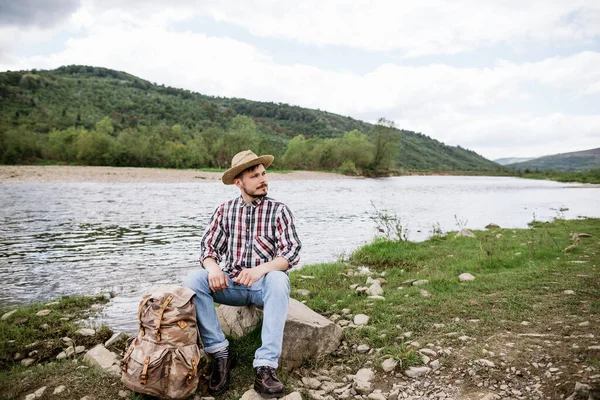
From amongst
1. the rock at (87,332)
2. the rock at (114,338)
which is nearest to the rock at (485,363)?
the rock at (114,338)

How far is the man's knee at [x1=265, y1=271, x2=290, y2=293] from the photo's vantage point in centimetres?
409

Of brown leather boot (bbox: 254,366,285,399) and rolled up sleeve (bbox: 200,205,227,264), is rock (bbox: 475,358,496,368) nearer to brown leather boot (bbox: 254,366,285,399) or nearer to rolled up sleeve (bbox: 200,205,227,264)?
brown leather boot (bbox: 254,366,285,399)

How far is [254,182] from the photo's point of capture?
4645 millimetres

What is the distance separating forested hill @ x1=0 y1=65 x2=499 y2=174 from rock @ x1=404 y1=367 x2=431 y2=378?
65.5m

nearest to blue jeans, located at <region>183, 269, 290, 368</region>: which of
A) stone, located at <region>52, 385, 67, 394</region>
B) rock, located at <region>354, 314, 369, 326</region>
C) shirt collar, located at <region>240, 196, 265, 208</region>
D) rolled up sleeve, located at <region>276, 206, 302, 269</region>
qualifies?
rolled up sleeve, located at <region>276, 206, 302, 269</region>

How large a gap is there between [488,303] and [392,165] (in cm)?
9130

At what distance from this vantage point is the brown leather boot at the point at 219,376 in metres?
3.91

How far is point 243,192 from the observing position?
15.5 ft

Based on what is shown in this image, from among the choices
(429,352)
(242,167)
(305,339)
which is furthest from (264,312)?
(429,352)

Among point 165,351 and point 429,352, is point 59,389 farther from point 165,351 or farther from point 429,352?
point 429,352

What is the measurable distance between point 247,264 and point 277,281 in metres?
0.60

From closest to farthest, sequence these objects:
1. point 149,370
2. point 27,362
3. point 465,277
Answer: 1. point 149,370
2. point 27,362
3. point 465,277

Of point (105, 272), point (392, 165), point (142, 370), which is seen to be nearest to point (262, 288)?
point (142, 370)

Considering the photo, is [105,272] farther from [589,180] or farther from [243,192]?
[589,180]
